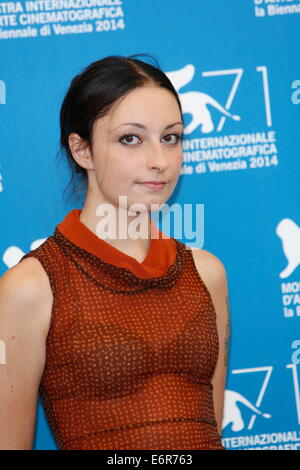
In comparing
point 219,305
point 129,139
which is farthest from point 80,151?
point 219,305

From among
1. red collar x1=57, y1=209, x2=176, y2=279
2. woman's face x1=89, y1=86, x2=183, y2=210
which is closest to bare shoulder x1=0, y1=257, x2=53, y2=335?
red collar x1=57, y1=209, x2=176, y2=279

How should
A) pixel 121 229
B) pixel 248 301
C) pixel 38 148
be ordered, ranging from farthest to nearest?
pixel 248 301
pixel 38 148
pixel 121 229

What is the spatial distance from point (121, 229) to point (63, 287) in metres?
0.20

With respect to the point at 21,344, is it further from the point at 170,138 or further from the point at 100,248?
the point at 170,138

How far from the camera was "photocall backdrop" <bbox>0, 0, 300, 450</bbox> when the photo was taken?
185cm

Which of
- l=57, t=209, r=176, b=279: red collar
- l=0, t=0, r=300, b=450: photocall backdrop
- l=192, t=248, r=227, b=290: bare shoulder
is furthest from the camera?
l=0, t=0, r=300, b=450: photocall backdrop

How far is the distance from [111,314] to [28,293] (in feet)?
0.60

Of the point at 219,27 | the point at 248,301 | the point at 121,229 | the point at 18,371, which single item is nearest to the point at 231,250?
the point at 248,301

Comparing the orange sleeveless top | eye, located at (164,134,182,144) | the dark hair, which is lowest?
the orange sleeveless top

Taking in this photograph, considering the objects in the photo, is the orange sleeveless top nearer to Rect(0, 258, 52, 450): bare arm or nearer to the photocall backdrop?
Rect(0, 258, 52, 450): bare arm

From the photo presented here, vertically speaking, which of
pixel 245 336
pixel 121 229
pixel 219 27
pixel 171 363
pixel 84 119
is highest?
pixel 219 27
